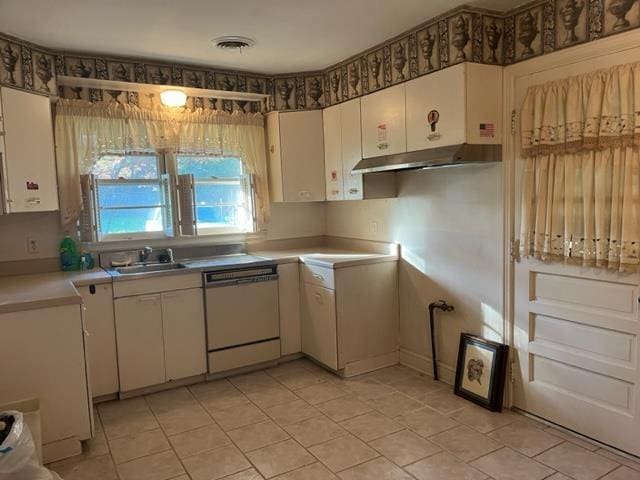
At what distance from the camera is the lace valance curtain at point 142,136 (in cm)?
349

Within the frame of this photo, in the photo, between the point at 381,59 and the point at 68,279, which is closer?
the point at 68,279

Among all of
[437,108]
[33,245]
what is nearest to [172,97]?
[33,245]

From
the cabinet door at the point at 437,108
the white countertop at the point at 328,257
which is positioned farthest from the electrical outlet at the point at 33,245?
the cabinet door at the point at 437,108

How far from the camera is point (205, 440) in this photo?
274 centimetres

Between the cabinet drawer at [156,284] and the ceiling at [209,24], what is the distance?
1560 millimetres

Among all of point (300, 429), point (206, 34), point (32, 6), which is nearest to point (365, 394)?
point (300, 429)

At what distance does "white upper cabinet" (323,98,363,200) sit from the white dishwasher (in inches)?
33.0

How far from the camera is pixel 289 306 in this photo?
389 centimetres

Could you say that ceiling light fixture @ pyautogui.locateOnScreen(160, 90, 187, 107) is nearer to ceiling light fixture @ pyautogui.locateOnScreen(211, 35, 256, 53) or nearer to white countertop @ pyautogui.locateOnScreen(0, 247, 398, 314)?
ceiling light fixture @ pyautogui.locateOnScreen(211, 35, 256, 53)

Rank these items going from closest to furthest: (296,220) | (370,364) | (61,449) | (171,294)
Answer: (61,449)
(171,294)
(370,364)
(296,220)

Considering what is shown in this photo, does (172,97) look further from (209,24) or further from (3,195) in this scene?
(3,195)

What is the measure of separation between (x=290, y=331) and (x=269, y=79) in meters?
2.10

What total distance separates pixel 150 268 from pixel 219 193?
0.92 meters

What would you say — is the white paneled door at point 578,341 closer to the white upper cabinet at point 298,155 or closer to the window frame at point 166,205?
the white upper cabinet at point 298,155
